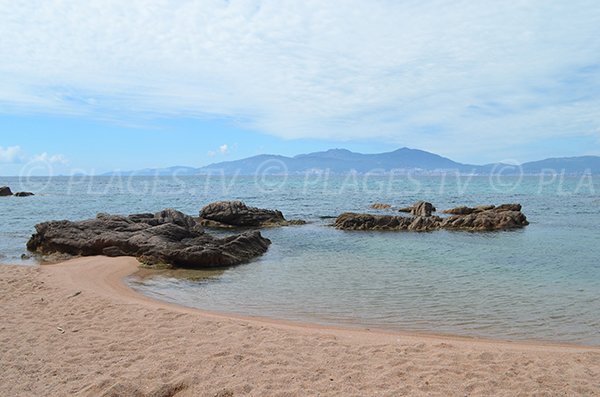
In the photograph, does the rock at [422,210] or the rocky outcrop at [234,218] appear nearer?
the rocky outcrop at [234,218]

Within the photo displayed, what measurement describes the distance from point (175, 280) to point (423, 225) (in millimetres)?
17768

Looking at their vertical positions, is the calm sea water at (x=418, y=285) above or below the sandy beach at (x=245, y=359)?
below

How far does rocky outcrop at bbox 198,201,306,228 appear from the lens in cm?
3061

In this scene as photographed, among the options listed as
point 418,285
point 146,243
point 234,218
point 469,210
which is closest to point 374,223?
point 234,218

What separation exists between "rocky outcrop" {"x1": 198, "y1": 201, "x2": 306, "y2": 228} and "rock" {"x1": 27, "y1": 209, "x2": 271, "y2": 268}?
9883mm

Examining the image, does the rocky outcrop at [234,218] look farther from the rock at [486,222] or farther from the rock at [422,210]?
the rock at [422,210]

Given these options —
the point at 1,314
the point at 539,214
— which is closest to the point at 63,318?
the point at 1,314

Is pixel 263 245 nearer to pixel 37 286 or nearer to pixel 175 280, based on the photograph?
pixel 175 280

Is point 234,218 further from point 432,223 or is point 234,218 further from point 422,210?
point 422,210

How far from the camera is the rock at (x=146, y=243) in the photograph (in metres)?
16.4

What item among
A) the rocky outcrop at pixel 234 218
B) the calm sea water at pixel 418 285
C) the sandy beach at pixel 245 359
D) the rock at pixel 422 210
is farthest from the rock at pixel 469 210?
the sandy beach at pixel 245 359

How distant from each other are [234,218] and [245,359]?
78.0 ft

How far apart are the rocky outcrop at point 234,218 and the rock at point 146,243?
9883 mm

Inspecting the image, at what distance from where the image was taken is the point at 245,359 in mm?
7230
